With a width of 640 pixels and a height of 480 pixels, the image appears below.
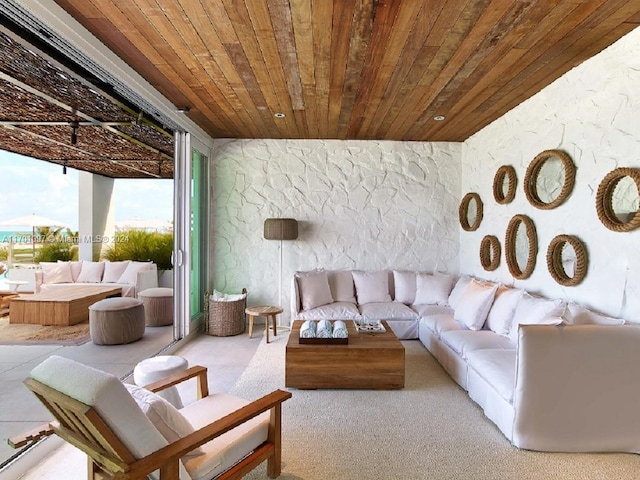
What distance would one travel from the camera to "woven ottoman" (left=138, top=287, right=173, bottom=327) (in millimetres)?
5223

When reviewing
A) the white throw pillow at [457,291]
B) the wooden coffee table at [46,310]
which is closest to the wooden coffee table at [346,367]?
the white throw pillow at [457,291]

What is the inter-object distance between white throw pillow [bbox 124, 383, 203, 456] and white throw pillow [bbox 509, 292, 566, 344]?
2.34 m

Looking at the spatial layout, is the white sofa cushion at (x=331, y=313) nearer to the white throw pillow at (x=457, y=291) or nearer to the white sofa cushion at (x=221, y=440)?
the white throw pillow at (x=457, y=291)

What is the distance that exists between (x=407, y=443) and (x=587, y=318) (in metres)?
1.59

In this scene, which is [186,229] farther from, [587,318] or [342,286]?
[587,318]

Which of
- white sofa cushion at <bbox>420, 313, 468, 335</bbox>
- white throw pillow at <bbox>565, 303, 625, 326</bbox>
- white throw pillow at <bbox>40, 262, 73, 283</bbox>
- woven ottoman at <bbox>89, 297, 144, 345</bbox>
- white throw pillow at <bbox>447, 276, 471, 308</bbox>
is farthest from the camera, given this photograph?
white throw pillow at <bbox>40, 262, 73, 283</bbox>

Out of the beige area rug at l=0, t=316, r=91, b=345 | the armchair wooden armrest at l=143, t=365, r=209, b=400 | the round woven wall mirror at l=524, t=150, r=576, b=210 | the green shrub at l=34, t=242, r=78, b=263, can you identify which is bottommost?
the beige area rug at l=0, t=316, r=91, b=345

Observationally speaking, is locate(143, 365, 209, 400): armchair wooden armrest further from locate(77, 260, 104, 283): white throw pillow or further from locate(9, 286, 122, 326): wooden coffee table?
A: locate(77, 260, 104, 283): white throw pillow

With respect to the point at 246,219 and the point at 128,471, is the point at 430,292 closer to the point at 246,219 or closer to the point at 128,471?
the point at 246,219

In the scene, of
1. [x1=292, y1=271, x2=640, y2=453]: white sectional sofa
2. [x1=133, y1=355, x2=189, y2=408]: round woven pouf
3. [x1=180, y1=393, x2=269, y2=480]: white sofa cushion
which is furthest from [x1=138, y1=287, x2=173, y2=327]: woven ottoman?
[x1=292, y1=271, x2=640, y2=453]: white sectional sofa

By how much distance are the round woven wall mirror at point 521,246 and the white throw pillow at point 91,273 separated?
22.0ft

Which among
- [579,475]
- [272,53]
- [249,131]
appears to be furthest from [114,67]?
[579,475]

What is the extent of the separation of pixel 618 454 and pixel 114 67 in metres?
4.41

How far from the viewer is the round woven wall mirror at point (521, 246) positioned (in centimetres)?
369
